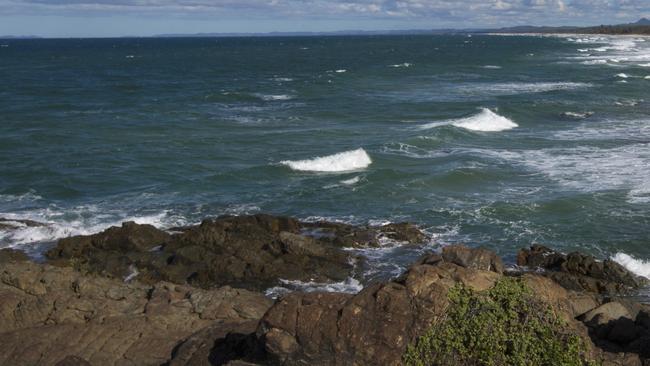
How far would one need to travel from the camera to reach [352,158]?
41.0 meters

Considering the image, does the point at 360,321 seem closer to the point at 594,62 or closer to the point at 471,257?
the point at 471,257

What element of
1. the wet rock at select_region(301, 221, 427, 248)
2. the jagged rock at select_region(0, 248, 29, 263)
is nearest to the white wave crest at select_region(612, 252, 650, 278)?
the wet rock at select_region(301, 221, 427, 248)

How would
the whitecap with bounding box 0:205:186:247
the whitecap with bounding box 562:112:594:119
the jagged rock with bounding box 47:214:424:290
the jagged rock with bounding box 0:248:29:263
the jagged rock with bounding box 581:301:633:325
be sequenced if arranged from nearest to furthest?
the jagged rock with bounding box 581:301:633:325 < the jagged rock with bounding box 47:214:424:290 < the jagged rock with bounding box 0:248:29:263 < the whitecap with bounding box 0:205:186:247 < the whitecap with bounding box 562:112:594:119

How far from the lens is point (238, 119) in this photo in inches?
2227

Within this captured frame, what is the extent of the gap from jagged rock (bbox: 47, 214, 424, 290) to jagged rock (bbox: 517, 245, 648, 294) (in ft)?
16.1

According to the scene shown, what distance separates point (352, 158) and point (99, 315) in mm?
24749

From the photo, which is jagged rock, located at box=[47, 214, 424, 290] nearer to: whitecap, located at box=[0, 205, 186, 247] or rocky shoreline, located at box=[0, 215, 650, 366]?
rocky shoreline, located at box=[0, 215, 650, 366]

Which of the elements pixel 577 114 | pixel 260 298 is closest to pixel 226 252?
pixel 260 298

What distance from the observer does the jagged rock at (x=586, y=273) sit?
23031 millimetres

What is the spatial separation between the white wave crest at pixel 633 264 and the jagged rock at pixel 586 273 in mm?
971

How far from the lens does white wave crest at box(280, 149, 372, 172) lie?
39969mm

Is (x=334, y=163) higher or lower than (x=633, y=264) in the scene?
lower

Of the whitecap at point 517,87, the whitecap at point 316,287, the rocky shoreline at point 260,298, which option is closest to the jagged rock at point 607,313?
the rocky shoreline at point 260,298

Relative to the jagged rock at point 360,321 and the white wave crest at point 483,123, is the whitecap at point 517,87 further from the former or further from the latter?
the jagged rock at point 360,321
